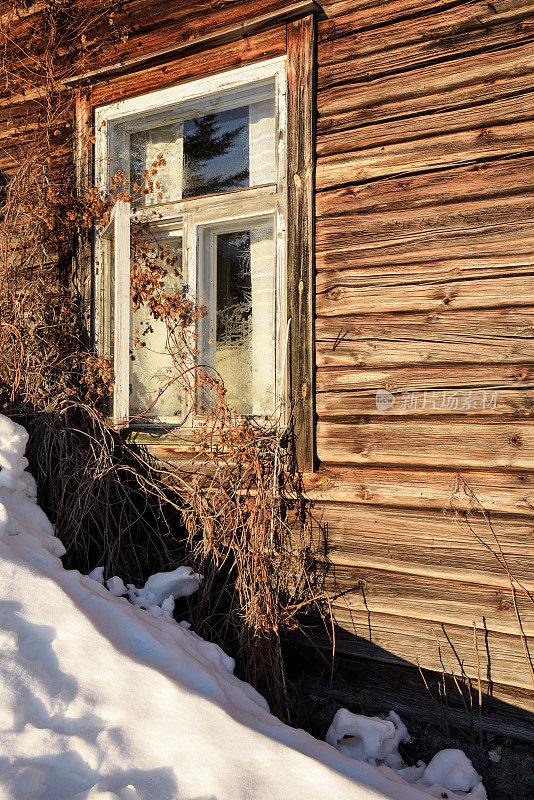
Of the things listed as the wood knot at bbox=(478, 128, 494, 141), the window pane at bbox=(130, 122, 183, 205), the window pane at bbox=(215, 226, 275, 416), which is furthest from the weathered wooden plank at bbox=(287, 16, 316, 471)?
the window pane at bbox=(130, 122, 183, 205)

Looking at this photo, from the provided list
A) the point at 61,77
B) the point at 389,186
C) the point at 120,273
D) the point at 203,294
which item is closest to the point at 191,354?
the point at 203,294

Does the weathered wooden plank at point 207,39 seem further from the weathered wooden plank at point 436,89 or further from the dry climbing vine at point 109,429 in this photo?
the weathered wooden plank at point 436,89

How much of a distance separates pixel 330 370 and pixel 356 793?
1.63 m

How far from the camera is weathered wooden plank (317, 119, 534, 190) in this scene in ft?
7.48

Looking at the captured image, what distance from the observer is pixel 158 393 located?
321cm

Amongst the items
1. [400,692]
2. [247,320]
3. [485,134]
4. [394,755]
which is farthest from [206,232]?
[394,755]

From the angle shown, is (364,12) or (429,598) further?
(364,12)

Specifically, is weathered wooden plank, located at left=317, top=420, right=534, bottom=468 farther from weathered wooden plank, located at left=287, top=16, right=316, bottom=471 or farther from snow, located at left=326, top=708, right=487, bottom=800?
snow, located at left=326, top=708, right=487, bottom=800

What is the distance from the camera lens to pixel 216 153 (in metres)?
3.16

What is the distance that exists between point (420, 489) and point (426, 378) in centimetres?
47

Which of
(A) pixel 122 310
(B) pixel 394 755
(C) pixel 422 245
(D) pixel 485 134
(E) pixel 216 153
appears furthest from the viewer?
(E) pixel 216 153

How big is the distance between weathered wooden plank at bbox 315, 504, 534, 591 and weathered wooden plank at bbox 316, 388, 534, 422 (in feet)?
1.33

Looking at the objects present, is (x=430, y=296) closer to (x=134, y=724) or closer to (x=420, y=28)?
(x=420, y=28)

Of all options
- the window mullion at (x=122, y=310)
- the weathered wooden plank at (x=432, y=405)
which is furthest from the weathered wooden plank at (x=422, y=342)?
the window mullion at (x=122, y=310)
